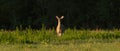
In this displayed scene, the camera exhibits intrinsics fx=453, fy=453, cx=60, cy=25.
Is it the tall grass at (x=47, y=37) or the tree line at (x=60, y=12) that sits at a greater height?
the tree line at (x=60, y=12)

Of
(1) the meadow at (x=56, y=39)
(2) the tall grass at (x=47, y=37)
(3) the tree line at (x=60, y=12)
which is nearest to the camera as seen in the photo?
(1) the meadow at (x=56, y=39)

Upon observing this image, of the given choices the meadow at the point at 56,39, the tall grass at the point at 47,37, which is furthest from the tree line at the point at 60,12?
the meadow at the point at 56,39

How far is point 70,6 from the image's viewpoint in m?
37.4

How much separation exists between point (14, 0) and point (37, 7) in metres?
2.04

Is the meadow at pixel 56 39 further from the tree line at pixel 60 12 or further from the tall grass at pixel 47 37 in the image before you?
the tree line at pixel 60 12

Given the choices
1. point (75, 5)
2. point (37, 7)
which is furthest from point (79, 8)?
point (37, 7)

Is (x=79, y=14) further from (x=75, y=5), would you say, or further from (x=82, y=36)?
(x=82, y=36)

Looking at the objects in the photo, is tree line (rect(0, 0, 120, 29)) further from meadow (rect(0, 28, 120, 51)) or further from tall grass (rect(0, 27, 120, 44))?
meadow (rect(0, 28, 120, 51))

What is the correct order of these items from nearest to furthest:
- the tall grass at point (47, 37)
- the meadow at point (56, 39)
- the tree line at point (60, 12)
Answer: the meadow at point (56, 39)
the tall grass at point (47, 37)
the tree line at point (60, 12)

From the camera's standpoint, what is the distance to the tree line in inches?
1398

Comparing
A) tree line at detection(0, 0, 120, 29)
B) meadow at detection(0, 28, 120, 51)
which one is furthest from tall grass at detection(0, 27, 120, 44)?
tree line at detection(0, 0, 120, 29)

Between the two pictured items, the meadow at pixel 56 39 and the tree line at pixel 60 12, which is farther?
the tree line at pixel 60 12

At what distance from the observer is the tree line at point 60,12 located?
35.5m

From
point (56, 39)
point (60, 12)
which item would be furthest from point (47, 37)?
point (60, 12)
